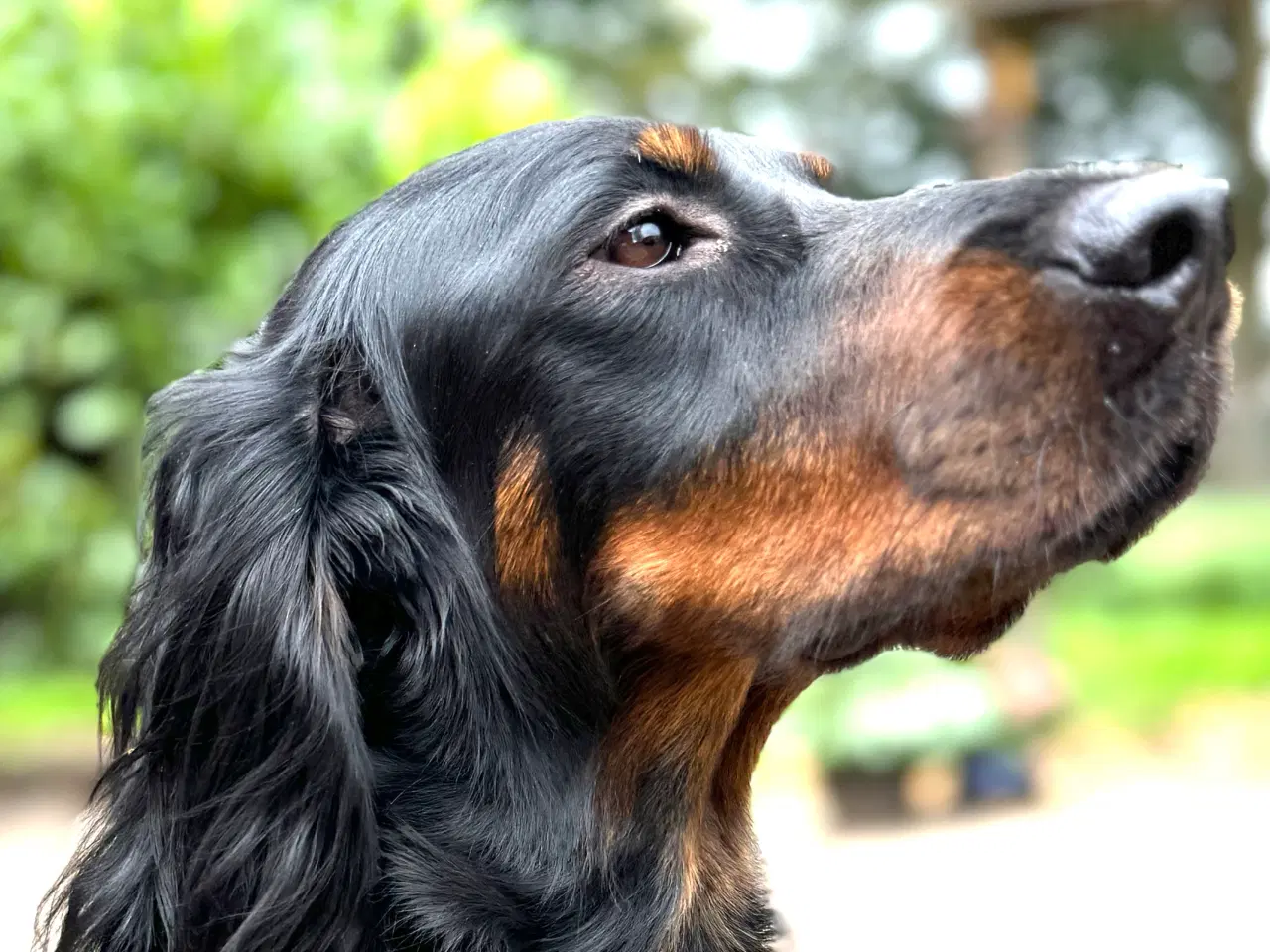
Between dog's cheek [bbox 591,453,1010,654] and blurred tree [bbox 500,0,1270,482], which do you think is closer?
dog's cheek [bbox 591,453,1010,654]

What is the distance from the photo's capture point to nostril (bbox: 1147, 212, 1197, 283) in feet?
6.48

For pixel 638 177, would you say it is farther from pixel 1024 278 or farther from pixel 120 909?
pixel 120 909

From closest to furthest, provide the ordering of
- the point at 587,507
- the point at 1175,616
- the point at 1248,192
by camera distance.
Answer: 1. the point at 587,507
2. the point at 1175,616
3. the point at 1248,192

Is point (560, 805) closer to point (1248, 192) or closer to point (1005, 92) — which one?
point (1005, 92)

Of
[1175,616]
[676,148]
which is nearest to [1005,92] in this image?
[1175,616]

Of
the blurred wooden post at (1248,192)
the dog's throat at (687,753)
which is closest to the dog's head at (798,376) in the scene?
the dog's throat at (687,753)

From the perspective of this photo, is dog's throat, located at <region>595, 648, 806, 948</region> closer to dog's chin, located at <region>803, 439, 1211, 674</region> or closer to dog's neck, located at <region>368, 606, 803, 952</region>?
dog's neck, located at <region>368, 606, 803, 952</region>

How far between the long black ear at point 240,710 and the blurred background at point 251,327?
2.34 meters

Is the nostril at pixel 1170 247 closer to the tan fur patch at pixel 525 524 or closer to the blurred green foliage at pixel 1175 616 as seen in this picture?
the tan fur patch at pixel 525 524

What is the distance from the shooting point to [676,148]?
2402mm

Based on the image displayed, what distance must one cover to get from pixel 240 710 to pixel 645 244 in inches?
44.5

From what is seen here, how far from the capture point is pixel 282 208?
23.2 feet

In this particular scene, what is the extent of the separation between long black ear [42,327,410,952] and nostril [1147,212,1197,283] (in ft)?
4.69

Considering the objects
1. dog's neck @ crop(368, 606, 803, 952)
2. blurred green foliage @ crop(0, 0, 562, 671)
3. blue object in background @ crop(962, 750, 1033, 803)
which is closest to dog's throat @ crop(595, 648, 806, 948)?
dog's neck @ crop(368, 606, 803, 952)
